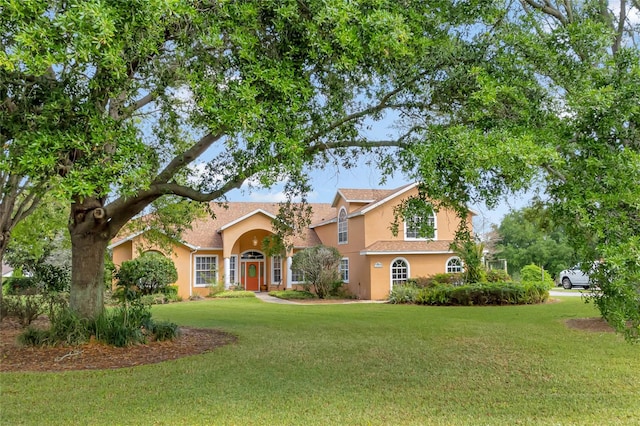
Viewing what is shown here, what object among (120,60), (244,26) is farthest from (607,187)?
(120,60)

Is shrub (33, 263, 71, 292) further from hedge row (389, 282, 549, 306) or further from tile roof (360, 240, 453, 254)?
hedge row (389, 282, 549, 306)

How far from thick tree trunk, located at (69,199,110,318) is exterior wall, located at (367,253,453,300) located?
51.2ft

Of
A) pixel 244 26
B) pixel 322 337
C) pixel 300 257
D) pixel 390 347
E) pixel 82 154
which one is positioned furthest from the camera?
pixel 300 257

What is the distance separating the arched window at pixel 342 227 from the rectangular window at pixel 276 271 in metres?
5.31

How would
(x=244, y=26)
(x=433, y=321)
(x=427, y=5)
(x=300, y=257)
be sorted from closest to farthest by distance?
(x=244, y=26), (x=427, y=5), (x=433, y=321), (x=300, y=257)

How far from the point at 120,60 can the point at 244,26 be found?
204cm

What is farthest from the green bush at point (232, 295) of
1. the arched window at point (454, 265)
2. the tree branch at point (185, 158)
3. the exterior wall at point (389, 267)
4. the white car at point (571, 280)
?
the white car at point (571, 280)

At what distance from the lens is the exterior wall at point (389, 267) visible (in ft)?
80.7

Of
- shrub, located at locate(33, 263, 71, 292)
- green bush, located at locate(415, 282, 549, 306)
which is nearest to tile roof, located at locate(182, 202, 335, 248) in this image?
green bush, located at locate(415, 282, 549, 306)

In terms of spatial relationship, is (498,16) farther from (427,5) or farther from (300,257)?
(300,257)

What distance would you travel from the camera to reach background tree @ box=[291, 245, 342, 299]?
24.7m

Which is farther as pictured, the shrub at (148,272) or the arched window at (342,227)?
the arched window at (342,227)

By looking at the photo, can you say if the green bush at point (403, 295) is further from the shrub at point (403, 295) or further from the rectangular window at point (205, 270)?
the rectangular window at point (205, 270)

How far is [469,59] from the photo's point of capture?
8070 mm
